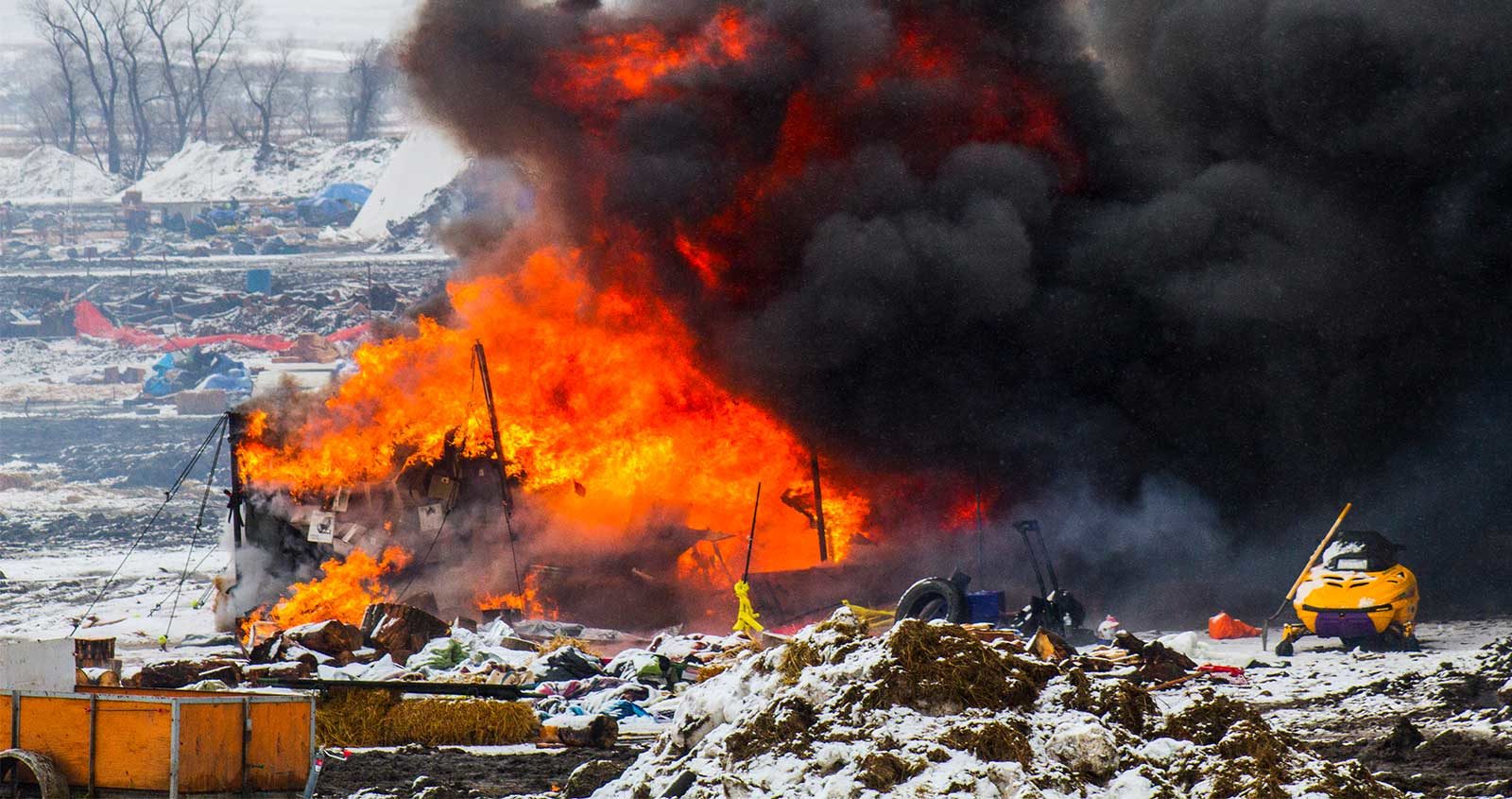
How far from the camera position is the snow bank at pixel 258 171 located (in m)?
78.3

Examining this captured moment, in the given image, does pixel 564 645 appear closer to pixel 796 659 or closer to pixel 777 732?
pixel 796 659

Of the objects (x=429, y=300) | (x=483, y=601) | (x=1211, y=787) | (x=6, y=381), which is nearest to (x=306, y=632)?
(x=483, y=601)

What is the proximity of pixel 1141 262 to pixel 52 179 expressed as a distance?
65.1 m

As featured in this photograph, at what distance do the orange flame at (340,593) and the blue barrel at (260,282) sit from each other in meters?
39.6

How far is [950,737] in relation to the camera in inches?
457

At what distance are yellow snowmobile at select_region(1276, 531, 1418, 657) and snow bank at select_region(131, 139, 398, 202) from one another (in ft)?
204

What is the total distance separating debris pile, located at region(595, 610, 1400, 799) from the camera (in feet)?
36.9

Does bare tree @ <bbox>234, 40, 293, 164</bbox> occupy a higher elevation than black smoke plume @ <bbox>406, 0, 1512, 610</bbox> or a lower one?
higher

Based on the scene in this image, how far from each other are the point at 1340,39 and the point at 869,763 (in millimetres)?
21635

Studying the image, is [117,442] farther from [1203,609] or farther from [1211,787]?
[1211,787]

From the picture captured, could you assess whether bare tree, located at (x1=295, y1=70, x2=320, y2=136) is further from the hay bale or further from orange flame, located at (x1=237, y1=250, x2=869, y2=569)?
the hay bale

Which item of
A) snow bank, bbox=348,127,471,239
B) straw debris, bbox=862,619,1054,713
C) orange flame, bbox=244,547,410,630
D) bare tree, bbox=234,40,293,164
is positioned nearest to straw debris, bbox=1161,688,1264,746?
straw debris, bbox=862,619,1054,713

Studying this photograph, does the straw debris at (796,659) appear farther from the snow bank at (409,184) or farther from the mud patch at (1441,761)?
the snow bank at (409,184)

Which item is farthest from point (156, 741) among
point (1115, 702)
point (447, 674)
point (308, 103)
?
point (308, 103)
